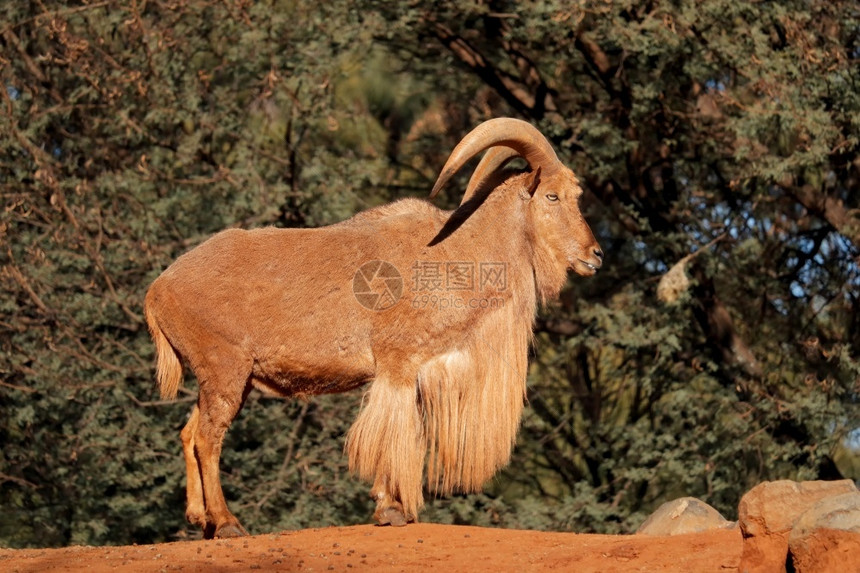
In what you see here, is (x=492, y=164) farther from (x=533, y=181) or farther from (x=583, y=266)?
(x=583, y=266)

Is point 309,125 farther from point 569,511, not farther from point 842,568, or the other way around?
point 842,568

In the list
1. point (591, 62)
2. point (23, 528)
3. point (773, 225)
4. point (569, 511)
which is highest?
point (591, 62)

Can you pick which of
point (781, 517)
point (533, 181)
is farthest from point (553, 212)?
point (781, 517)

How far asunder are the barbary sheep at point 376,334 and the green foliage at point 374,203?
4338mm

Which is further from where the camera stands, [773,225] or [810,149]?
[773,225]

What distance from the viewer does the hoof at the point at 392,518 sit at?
8164mm

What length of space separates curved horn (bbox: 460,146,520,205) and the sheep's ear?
257 mm

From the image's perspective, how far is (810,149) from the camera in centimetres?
1191

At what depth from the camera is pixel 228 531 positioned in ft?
26.3

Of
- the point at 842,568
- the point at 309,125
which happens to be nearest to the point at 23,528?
the point at 309,125

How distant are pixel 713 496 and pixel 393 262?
6.37m

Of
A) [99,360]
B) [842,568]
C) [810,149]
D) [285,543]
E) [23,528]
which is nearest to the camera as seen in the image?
[842,568]

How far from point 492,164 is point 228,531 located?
133 inches

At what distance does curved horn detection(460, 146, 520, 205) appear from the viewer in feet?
30.7
